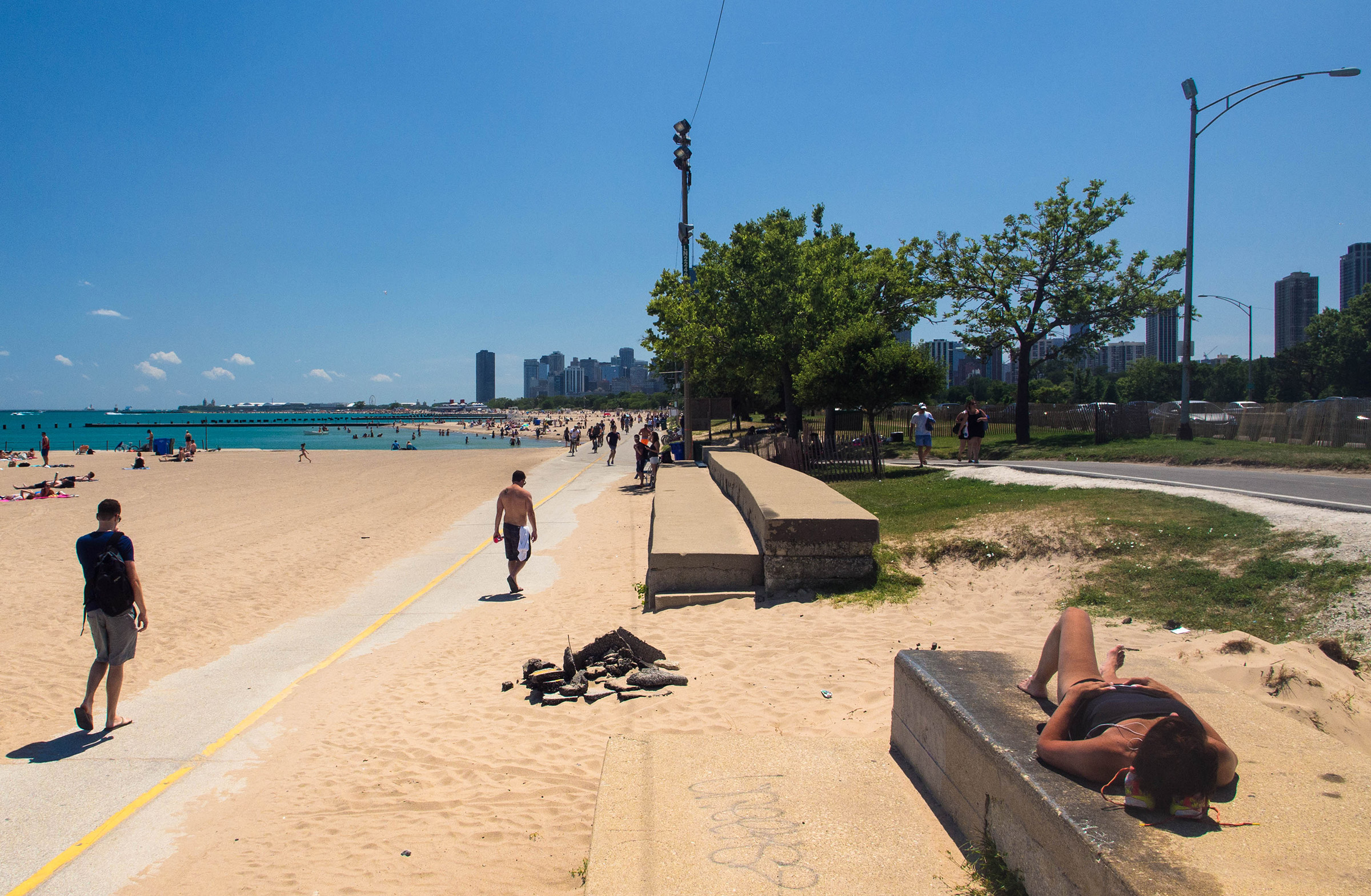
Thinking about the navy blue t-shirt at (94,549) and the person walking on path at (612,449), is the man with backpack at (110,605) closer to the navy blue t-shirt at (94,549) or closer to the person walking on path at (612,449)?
the navy blue t-shirt at (94,549)

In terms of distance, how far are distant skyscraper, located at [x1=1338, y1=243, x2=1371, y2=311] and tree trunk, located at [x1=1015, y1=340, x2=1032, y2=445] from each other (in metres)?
84.4

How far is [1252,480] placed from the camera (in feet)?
43.2

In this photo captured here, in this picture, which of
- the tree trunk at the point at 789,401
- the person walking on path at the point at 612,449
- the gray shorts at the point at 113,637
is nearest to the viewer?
the gray shorts at the point at 113,637

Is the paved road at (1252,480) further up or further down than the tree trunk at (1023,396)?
further down

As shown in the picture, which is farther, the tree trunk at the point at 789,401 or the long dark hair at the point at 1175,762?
the tree trunk at the point at 789,401

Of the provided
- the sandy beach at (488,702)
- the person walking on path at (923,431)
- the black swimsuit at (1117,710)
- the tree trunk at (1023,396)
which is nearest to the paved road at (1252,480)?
the person walking on path at (923,431)

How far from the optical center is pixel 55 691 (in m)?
6.95

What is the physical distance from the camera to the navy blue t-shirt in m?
5.97

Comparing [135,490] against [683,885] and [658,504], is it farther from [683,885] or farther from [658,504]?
[683,885]

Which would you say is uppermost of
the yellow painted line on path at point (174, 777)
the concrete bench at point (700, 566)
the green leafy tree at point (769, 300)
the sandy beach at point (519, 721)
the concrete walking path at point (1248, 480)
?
the green leafy tree at point (769, 300)

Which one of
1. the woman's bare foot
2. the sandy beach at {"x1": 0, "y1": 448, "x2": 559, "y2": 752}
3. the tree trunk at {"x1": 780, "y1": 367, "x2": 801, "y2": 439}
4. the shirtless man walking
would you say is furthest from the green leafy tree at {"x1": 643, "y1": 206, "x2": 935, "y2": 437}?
the woman's bare foot

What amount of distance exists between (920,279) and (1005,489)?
837 inches

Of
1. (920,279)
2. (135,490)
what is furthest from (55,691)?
(920,279)

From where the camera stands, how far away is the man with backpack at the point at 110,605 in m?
5.95
